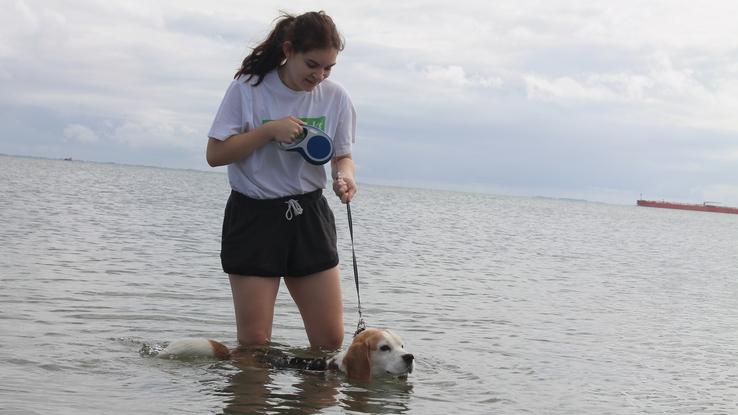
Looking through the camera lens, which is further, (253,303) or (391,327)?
(391,327)

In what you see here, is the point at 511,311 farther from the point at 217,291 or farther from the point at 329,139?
the point at 329,139

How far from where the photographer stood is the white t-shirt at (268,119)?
523 centimetres

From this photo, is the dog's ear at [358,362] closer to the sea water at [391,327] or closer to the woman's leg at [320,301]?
the sea water at [391,327]

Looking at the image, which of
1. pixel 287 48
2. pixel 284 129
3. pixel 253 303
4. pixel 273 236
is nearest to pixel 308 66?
pixel 287 48

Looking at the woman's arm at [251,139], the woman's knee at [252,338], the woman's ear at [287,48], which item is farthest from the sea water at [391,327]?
the woman's ear at [287,48]

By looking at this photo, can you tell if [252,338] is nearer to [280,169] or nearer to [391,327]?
[280,169]

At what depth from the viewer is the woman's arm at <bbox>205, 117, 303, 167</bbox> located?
5020mm

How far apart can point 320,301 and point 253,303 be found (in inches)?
17.7

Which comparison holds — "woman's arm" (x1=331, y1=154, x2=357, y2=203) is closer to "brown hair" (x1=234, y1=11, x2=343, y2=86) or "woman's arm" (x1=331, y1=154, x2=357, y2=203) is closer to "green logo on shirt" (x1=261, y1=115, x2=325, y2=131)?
"green logo on shirt" (x1=261, y1=115, x2=325, y2=131)

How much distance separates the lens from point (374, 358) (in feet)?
19.0

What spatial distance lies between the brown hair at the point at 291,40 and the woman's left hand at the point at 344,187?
29.7 inches

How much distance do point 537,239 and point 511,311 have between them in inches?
705

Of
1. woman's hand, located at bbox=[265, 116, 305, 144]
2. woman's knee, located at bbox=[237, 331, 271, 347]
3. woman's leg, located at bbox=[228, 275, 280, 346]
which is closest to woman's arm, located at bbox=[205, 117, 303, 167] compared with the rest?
woman's hand, located at bbox=[265, 116, 305, 144]

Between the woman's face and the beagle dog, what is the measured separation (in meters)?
1.72
